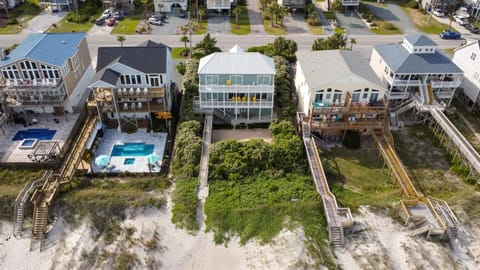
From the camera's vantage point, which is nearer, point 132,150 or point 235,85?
point 132,150

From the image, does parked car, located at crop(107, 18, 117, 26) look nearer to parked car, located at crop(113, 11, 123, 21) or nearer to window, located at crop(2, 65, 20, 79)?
parked car, located at crop(113, 11, 123, 21)

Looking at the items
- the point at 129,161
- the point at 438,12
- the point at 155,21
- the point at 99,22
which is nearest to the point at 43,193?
the point at 129,161

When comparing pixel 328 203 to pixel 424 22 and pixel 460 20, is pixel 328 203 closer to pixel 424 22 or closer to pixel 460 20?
pixel 424 22

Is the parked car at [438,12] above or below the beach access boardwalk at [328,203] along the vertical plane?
above

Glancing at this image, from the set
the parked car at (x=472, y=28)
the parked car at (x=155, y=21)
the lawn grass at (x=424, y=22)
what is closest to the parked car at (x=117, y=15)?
the parked car at (x=155, y=21)

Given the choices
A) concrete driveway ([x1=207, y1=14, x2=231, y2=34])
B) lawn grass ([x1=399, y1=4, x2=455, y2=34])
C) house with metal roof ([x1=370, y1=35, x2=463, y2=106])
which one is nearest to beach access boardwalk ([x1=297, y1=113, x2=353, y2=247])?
house with metal roof ([x1=370, y1=35, x2=463, y2=106])

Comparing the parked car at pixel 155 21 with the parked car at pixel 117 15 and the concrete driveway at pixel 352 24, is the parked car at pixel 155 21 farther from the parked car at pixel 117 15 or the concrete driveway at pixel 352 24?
the concrete driveway at pixel 352 24
